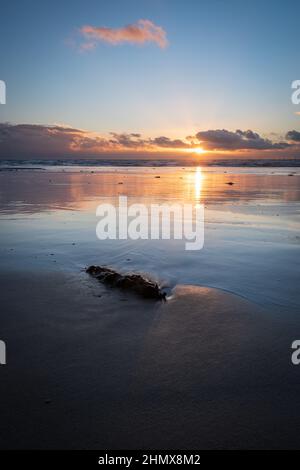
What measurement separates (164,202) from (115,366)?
10.2m

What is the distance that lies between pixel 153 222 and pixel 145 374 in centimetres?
625

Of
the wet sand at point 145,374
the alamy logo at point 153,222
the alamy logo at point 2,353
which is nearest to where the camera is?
the wet sand at point 145,374

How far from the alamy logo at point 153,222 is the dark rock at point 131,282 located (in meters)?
2.05

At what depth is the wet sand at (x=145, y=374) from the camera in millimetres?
2109

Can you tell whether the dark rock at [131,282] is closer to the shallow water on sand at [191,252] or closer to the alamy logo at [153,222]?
the shallow water on sand at [191,252]

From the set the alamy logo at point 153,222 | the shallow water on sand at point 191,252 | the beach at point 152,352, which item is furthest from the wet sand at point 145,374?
the alamy logo at point 153,222

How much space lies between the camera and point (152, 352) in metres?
2.94

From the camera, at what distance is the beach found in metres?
2.14

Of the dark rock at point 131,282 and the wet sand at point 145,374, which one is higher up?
the dark rock at point 131,282

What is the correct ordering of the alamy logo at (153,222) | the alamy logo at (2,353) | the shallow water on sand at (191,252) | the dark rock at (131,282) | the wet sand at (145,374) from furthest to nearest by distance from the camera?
the alamy logo at (153,222) < the shallow water on sand at (191,252) < the dark rock at (131,282) < the alamy logo at (2,353) < the wet sand at (145,374)

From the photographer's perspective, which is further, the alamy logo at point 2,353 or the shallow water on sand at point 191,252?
the shallow water on sand at point 191,252

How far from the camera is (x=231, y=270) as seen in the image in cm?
503
